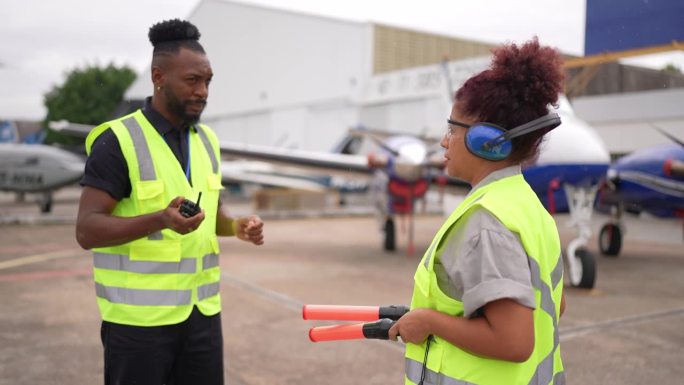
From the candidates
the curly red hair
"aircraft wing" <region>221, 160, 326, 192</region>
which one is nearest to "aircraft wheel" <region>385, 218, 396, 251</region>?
the curly red hair

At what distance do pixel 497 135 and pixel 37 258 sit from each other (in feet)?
32.6

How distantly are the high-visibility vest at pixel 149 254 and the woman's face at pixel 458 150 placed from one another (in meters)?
1.07

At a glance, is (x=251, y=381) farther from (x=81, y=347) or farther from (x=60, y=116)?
(x=60, y=116)

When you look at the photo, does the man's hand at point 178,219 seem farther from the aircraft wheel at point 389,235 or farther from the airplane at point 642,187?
the aircraft wheel at point 389,235

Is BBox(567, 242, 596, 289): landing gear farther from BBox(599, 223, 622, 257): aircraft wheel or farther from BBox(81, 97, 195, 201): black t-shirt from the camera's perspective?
BBox(81, 97, 195, 201): black t-shirt

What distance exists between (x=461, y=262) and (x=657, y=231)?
15.8 meters

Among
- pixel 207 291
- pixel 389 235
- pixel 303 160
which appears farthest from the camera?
pixel 303 160

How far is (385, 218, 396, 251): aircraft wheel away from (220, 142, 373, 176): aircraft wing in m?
1.15

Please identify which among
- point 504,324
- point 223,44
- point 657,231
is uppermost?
point 223,44

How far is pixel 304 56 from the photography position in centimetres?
3161

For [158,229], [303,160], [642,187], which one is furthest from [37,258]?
[642,187]

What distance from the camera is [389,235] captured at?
443 inches

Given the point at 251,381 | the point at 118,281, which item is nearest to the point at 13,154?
the point at 251,381

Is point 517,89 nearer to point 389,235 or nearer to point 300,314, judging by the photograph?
point 300,314
